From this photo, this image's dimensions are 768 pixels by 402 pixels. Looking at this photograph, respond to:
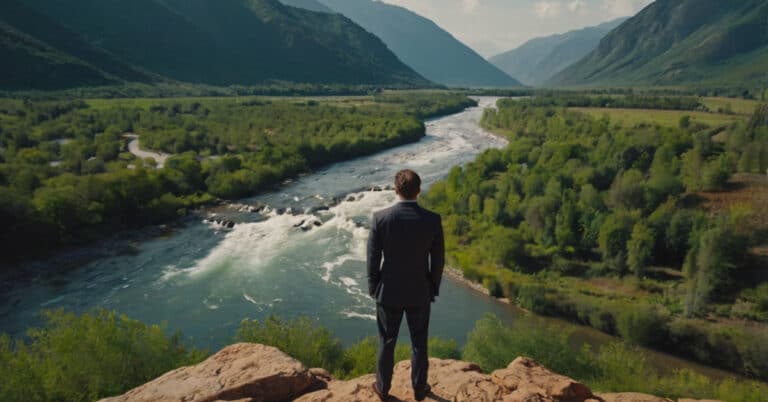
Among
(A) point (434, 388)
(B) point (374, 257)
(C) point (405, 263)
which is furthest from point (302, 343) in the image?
(C) point (405, 263)

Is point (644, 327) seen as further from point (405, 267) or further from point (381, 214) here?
point (381, 214)

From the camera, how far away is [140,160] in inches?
2320

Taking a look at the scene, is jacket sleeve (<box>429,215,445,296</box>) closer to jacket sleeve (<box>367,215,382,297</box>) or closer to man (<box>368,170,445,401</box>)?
man (<box>368,170,445,401</box>)

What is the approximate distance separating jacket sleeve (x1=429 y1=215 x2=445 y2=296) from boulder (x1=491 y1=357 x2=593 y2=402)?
2334 mm

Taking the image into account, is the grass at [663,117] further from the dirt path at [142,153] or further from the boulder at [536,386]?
the boulder at [536,386]

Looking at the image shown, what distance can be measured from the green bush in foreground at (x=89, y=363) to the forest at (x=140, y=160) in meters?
23.6

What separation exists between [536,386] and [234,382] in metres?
5.19

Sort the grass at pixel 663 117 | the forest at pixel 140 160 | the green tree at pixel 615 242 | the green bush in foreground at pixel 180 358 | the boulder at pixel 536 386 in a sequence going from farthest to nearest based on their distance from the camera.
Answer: the grass at pixel 663 117 < the forest at pixel 140 160 < the green tree at pixel 615 242 < the green bush in foreground at pixel 180 358 < the boulder at pixel 536 386

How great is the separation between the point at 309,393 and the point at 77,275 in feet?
106

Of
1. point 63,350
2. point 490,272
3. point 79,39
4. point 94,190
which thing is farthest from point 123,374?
point 79,39

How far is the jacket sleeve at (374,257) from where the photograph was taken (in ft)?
21.6

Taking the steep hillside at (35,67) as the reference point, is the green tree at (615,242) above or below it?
below

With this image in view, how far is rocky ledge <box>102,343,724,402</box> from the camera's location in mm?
7703

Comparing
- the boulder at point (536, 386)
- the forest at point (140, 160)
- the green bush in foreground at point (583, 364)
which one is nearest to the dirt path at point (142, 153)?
the forest at point (140, 160)
